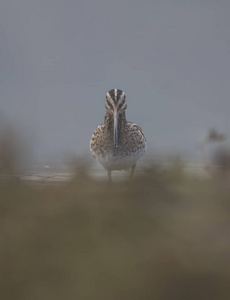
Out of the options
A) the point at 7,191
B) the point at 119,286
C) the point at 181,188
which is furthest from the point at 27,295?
the point at 181,188

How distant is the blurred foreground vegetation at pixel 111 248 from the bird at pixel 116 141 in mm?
6615

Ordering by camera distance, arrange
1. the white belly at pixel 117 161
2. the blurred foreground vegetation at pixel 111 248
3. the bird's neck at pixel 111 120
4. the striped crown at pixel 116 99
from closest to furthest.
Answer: the blurred foreground vegetation at pixel 111 248
the white belly at pixel 117 161
the striped crown at pixel 116 99
the bird's neck at pixel 111 120

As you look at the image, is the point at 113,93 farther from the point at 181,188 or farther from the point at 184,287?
the point at 184,287

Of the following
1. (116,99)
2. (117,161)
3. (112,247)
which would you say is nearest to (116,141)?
(117,161)

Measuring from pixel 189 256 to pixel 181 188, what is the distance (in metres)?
0.87

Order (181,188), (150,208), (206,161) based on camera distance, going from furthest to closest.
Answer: (206,161) < (181,188) < (150,208)

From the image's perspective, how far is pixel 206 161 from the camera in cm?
412

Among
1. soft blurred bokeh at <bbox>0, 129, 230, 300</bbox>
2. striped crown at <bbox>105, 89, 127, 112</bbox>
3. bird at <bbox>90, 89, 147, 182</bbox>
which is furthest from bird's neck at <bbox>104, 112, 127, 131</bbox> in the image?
soft blurred bokeh at <bbox>0, 129, 230, 300</bbox>

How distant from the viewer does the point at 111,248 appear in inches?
84.4

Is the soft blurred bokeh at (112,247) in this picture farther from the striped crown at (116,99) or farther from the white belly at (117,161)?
the striped crown at (116,99)

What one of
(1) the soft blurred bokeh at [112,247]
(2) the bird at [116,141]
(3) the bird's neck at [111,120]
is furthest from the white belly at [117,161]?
(1) the soft blurred bokeh at [112,247]

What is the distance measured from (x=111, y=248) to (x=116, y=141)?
23.4ft

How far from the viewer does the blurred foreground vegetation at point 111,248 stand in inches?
80.6

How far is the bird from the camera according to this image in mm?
9320
